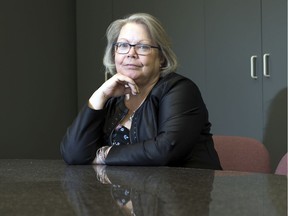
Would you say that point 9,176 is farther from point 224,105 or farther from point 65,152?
point 224,105

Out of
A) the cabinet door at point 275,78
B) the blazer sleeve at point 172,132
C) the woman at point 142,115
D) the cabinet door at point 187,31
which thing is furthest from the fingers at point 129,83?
the cabinet door at point 187,31

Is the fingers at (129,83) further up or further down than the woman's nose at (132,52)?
further down

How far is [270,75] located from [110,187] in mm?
2214

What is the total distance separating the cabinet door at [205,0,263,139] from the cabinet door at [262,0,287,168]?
0.05 meters

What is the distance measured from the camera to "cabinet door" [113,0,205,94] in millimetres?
3232

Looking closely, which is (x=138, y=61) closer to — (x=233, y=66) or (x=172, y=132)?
(x=172, y=132)

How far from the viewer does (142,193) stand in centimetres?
82

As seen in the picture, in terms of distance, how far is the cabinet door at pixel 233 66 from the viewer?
2.97 meters

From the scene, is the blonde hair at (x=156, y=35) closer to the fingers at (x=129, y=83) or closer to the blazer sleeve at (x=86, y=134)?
the fingers at (x=129, y=83)

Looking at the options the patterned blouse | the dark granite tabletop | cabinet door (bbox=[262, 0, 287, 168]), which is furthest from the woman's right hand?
cabinet door (bbox=[262, 0, 287, 168])

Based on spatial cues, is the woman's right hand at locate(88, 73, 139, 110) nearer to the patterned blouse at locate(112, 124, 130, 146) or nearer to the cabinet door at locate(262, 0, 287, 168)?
the patterned blouse at locate(112, 124, 130, 146)

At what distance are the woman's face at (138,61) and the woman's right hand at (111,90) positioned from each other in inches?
2.9

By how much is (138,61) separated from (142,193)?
100 centimetres

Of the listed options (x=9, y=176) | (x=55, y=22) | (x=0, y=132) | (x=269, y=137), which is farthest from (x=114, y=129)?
(x=55, y=22)
